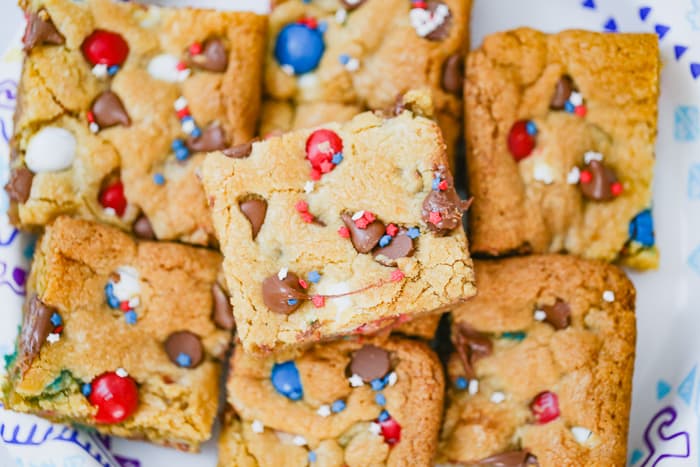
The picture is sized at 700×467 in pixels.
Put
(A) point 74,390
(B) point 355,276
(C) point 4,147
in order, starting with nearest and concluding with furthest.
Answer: (B) point 355,276 → (A) point 74,390 → (C) point 4,147

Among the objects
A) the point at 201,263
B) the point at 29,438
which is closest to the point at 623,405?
the point at 201,263

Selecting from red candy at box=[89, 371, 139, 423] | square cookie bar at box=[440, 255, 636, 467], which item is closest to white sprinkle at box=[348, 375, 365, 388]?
square cookie bar at box=[440, 255, 636, 467]

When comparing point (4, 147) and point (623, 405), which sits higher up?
point (4, 147)

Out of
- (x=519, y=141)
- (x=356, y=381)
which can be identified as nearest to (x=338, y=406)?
(x=356, y=381)

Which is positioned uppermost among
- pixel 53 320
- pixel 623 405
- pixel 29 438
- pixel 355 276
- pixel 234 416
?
pixel 355 276

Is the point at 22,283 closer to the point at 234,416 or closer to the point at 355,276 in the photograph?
the point at 234,416

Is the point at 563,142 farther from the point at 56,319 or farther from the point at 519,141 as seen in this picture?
the point at 56,319

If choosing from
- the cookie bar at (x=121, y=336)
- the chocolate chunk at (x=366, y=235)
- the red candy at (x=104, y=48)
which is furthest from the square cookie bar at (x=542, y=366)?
the red candy at (x=104, y=48)

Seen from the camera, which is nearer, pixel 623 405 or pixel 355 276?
pixel 355 276
